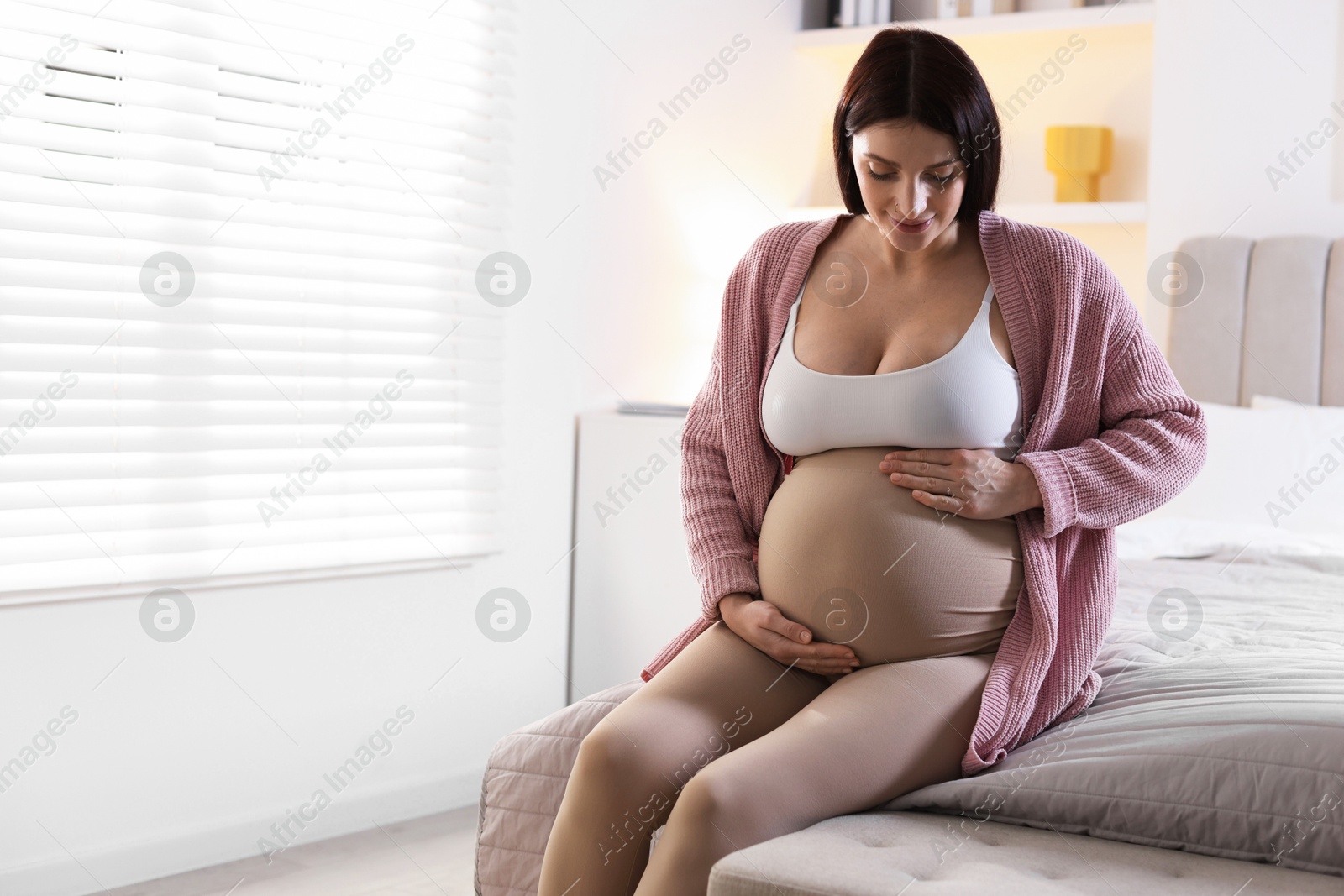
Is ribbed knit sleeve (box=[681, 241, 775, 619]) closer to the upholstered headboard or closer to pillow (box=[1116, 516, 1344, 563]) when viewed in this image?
pillow (box=[1116, 516, 1344, 563])

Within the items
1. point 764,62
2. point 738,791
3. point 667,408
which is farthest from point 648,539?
point 738,791

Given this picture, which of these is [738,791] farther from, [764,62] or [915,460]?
[764,62]

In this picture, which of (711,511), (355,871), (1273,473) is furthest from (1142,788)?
(1273,473)

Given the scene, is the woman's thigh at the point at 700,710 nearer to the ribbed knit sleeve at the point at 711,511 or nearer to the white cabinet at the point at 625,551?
the ribbed knit sleeve at the point at 711,511

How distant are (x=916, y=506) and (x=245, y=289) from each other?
4.80 ft

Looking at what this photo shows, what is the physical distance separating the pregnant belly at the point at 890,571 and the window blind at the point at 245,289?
1.29 m

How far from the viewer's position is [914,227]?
1354 mm

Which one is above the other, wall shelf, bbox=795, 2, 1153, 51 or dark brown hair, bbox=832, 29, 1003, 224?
wall shelf, bbox=795, 2, 1153, 51

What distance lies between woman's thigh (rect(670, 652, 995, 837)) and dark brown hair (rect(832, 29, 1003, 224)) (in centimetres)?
58

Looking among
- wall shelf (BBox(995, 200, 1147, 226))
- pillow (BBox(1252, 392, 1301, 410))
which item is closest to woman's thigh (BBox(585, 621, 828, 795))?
pillow (BBox(1252, 392, 1301, 410))

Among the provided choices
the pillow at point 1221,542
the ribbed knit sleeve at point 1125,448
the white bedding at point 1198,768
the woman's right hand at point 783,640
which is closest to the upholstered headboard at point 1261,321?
the pillow at point 1221,542

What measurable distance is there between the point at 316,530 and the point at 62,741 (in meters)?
0.58

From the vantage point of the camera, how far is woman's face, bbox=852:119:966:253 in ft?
4.30

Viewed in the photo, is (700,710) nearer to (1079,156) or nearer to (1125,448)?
(1125,448)
